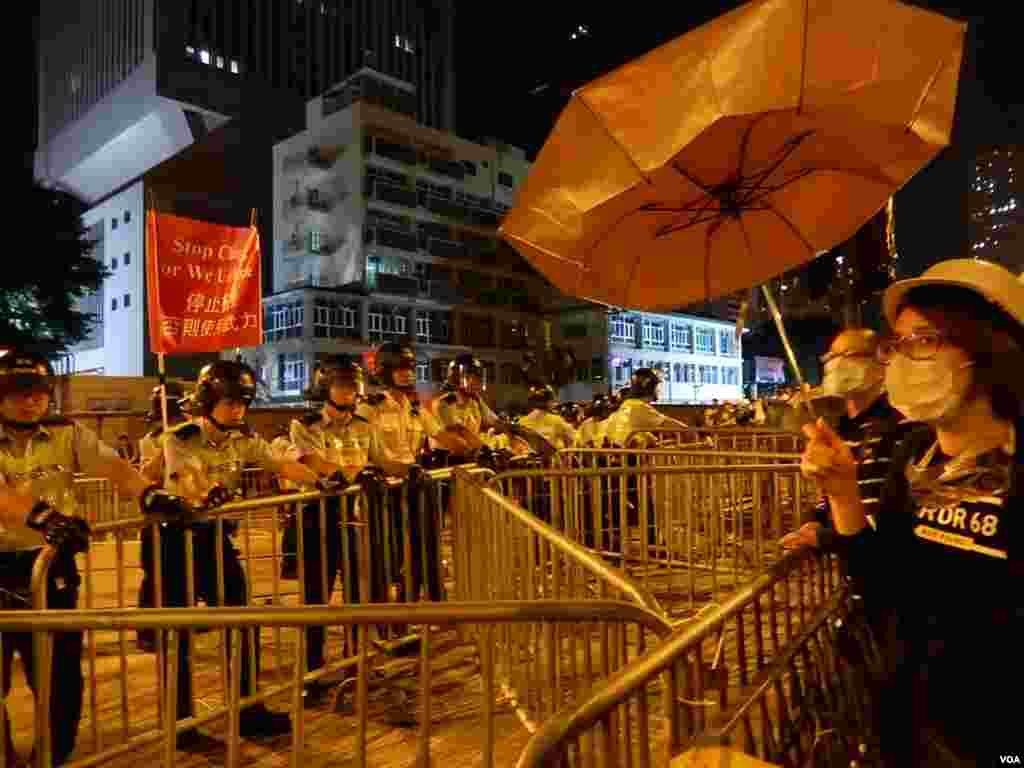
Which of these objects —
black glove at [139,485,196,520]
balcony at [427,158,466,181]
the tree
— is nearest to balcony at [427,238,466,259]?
balcony at [427,158,466,181]

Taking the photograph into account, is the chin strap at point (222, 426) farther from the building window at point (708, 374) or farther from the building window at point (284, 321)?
the building window at point (708, 374)

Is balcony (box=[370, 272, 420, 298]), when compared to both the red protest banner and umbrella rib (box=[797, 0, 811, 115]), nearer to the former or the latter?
the red protest banner

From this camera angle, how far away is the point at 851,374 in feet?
9.59

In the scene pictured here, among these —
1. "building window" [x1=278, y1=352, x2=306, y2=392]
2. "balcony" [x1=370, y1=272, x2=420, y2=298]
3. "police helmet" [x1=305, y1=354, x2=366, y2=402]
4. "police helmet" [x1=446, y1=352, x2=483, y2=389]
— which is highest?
"balcony" [x1=370, y1=272, x2=420, y2=298]

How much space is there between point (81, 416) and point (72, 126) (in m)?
61.6

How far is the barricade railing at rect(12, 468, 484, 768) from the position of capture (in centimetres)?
412

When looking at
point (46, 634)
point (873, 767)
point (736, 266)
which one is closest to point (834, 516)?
point (873, 767)

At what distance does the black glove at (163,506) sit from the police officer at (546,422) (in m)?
6.13

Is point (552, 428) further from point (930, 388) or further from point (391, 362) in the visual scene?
point (930, 388)

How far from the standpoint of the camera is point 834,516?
2.21 metres

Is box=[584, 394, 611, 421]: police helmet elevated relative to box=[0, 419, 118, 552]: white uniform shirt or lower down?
elevated

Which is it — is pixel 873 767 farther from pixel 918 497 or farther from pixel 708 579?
pixel 708 579

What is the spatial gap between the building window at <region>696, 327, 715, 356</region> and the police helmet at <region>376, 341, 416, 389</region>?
190 feet

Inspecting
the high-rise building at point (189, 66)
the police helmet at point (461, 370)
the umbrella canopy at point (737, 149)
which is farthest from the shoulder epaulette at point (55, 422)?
the high-rise building at point (189, 66)
